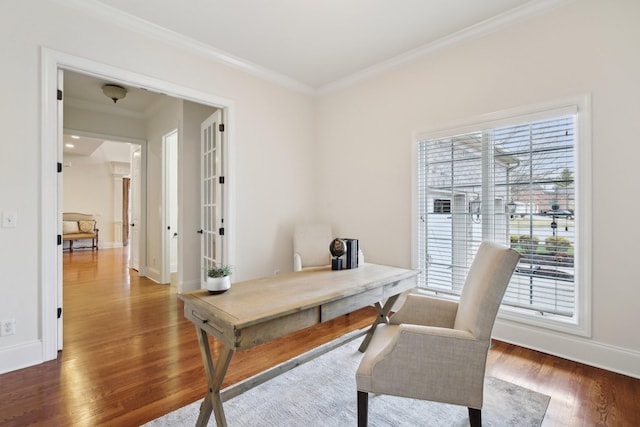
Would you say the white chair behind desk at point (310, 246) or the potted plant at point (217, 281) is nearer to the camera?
the potted plant at point (217, 281)

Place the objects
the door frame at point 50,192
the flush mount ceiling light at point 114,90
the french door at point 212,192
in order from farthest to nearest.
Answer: the flush mount ceiling light at point 114,90
the french door at point 212,192
the door frame at point 50,192

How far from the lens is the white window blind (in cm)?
243

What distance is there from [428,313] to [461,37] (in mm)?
2585

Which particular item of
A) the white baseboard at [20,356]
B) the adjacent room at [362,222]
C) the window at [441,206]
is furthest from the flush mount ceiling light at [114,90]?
the window at [441,206]

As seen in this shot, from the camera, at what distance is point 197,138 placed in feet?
14.5

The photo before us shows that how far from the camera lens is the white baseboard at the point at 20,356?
7.08ft

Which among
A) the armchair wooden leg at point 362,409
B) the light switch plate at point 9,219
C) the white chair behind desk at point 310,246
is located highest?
the light switch plate at point 9,219

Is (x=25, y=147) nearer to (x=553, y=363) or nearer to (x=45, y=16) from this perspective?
(x=45, y=16)

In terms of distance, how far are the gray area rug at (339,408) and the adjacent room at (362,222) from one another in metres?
0.02

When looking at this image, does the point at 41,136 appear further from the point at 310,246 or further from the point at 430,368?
the point at 430,368

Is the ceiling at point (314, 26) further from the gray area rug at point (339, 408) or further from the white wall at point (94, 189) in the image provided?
the white wall at point (94, 189)

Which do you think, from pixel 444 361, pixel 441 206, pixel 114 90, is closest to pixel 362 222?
pixel 441 206

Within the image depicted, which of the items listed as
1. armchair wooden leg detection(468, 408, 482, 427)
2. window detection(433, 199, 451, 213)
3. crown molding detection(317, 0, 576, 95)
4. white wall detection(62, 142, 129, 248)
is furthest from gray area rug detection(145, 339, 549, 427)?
white wall detection(62, 142, 129, 248)

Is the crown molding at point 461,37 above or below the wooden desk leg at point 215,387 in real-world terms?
above
